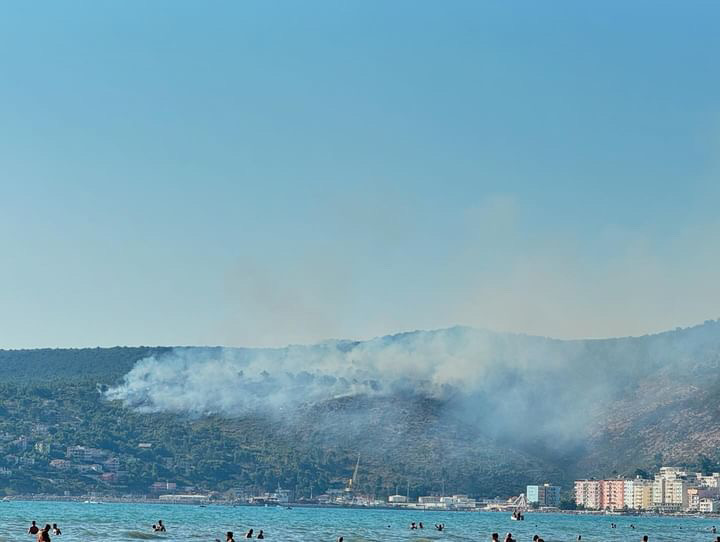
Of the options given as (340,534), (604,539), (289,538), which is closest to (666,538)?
(604,539)

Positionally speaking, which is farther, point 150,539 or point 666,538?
point 666,538

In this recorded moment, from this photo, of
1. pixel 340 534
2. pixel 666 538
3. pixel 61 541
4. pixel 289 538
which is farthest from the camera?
pixel 666 538

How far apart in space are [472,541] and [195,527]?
38.9 meters

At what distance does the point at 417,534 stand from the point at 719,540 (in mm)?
53045

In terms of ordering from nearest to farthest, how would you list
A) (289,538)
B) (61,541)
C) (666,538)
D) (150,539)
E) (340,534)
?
(61,541) → (150,539) → (289,538) → (340,534) → (666,538)

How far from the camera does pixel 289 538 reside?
138 metres

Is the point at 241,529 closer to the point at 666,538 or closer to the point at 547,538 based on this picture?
the point at 547,538

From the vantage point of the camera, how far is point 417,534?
6378 inches

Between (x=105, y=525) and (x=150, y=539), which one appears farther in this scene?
(x=105, y=525)

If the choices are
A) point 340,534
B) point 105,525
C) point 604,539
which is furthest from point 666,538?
point 105,525

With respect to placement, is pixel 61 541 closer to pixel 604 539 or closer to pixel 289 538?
pixel 289 538

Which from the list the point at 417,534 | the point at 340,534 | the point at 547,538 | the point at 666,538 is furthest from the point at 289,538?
the point at 666,538

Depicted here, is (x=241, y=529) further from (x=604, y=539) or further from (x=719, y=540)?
(x=719, y=540)

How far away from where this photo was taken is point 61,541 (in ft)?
381
